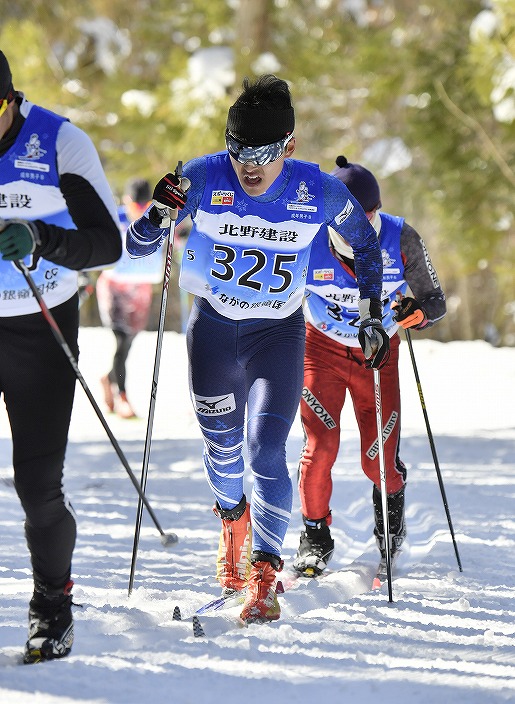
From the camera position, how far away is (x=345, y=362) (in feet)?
15.5

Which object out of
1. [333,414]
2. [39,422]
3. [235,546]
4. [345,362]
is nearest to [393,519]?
[333,414]

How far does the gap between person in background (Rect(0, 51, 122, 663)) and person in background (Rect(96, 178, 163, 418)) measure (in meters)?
5.52

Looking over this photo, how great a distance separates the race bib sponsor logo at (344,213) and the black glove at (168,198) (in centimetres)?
62

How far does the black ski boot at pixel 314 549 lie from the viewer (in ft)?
14.9

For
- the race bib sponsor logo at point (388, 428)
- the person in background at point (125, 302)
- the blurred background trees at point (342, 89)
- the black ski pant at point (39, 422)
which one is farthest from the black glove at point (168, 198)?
the blurred background trees at point (342, 89)

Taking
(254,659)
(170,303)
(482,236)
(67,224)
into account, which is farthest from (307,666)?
(170,303)

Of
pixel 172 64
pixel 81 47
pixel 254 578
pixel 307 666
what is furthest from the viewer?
pixel 81 47

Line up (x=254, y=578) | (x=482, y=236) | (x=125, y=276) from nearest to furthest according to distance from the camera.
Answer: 1. (x=254, y=578)
2. (x=125, y=276)
3. (x=482, y=236)

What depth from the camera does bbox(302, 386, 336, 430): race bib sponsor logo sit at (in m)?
4.68

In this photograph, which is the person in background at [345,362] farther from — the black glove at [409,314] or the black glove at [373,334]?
the black glove at [373,334]

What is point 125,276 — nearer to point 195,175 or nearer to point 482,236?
point 195,175

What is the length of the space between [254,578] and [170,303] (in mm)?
19689

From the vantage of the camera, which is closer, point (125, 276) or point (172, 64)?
point (125, 276)

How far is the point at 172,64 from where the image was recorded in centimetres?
1508
